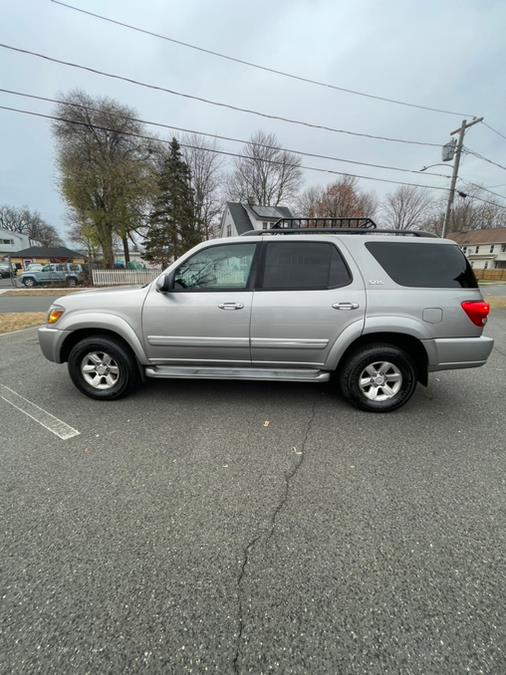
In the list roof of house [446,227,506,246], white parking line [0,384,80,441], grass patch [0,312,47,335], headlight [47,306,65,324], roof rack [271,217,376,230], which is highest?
roof of house [446,227,506,246]

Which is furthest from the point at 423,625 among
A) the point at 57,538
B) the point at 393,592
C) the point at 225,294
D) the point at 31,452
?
A: the point at 31,452

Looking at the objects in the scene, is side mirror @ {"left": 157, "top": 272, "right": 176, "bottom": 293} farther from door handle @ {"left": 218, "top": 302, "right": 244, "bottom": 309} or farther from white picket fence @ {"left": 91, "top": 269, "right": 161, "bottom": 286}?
white picket fence @ {"left": 91, "top": 269, "right": 161, "bottom": 286}

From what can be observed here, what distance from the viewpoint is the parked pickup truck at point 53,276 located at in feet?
76.6

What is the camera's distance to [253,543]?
1.77m

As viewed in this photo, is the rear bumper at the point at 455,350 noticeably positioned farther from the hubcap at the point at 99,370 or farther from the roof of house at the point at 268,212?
the roof of house at the point at 268,212

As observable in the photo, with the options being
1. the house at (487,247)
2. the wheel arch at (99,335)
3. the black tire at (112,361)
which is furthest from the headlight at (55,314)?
the house at (487,247)

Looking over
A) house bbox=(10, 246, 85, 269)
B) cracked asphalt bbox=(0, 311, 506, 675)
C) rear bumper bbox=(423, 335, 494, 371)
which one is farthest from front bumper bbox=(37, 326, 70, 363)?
house bbox=(10, 246, 85, 269)

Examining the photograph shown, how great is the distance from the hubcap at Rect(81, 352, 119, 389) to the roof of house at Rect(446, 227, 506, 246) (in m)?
56.5

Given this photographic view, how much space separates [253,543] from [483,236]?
65.5m

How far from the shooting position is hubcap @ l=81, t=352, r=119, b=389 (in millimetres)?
3533

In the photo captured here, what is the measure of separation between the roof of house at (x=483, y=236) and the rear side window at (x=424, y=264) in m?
54.3

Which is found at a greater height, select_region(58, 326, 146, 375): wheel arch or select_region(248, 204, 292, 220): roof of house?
select_region(248, 204, 292, 220): roof of house

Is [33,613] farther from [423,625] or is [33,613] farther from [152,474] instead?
[423,625]

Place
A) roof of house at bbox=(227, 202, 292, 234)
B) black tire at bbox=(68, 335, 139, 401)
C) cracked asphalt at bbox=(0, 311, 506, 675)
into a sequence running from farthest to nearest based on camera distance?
roof of house at bbox=(227, 202, 292, 234)
black tire at bbox=(68, 335, 139, 401)
cracked asphalt at bbox=(0, 311, 506, 675)
